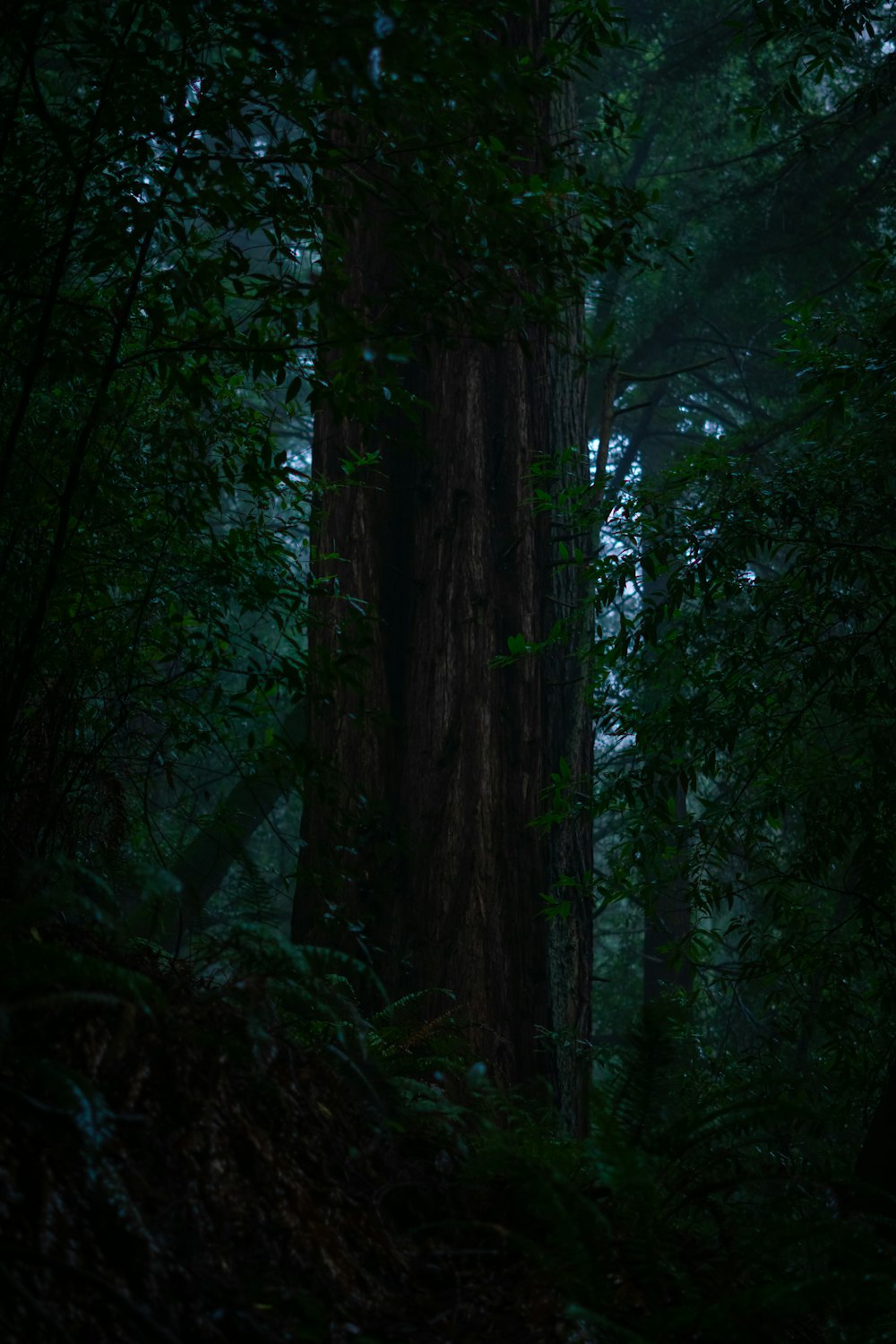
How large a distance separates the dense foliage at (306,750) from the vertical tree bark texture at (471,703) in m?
0.36

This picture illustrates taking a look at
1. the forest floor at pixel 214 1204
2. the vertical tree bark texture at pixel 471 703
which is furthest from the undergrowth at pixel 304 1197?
the vertical tree bark texture at pixel 471 703

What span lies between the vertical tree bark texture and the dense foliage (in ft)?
1.18

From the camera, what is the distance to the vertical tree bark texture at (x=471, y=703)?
6.49 m

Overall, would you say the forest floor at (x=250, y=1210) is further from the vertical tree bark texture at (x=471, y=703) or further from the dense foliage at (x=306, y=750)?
the vertical tree bark texture at (x=471, y=703)

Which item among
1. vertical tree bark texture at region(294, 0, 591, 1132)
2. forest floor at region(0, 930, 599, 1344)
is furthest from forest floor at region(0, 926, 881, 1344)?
vertical tree bark texture at region(294, 0, 591, 1132)

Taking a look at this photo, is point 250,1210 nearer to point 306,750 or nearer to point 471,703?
point 306,750

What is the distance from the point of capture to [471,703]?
6895mm

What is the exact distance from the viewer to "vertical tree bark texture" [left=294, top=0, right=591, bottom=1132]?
256 inches

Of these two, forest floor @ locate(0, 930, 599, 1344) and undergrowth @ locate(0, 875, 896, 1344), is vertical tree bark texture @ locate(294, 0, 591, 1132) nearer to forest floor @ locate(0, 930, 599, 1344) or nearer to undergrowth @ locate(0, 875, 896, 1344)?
undergrowth @ locate(0, 875, 896, 1344)

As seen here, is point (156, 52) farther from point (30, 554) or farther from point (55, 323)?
point (30, 554)

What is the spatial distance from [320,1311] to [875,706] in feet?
14.8

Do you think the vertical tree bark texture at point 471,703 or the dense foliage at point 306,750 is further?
the vertical tree bark texture at point 471,703

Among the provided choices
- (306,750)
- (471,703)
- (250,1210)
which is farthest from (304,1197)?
(471,703)

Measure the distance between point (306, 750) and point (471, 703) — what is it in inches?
121
